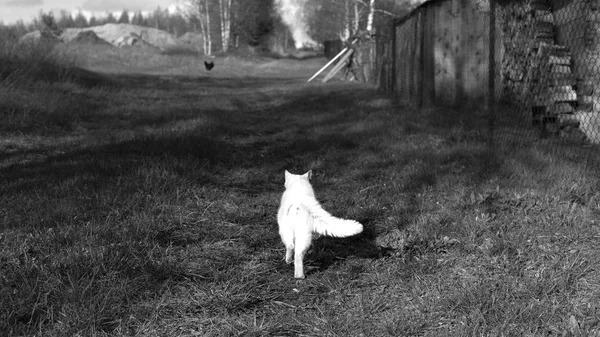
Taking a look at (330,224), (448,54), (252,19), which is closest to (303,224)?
(330,224)

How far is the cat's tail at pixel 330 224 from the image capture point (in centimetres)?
271

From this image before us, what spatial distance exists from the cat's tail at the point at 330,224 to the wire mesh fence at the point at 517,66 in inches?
155

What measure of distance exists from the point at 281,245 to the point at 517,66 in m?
5.63

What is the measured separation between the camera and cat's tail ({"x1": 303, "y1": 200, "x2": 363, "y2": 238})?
2709mm

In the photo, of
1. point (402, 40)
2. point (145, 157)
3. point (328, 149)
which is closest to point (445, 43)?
point (402, 40)

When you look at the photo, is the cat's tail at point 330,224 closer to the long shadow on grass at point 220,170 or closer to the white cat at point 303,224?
the white cat at point 303,224

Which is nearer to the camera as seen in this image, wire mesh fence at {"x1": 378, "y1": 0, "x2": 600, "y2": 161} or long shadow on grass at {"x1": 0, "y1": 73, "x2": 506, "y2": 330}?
long shadow on grass at {"x1": 0, "y1": 73, "x2": 506, "y2": 330}

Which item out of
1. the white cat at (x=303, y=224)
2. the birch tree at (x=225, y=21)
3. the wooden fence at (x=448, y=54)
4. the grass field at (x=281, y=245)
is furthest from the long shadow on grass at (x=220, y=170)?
the birch tree at (x=225, y=21)

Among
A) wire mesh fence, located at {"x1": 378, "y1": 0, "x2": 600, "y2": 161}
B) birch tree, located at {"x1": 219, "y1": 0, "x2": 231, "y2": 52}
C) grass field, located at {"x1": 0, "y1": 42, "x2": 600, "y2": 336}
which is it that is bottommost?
grass field, located at {"x1": 0, "y1": 42, "x2": 600, "y2": 336}

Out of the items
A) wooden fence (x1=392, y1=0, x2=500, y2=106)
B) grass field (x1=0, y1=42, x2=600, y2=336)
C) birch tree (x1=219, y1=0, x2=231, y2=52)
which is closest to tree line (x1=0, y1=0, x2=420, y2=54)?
birch tree (x1=219, y1=0, x2=231, y2=52)

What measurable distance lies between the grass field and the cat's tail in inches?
14.1

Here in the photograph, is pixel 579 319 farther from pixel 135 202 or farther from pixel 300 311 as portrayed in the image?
pixel 135 202

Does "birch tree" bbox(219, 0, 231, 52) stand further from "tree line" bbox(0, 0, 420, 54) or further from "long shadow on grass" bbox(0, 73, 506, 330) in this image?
"long shadow on grass" bbox(0, 73, 506, 330)

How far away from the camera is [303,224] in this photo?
9.48 feet
